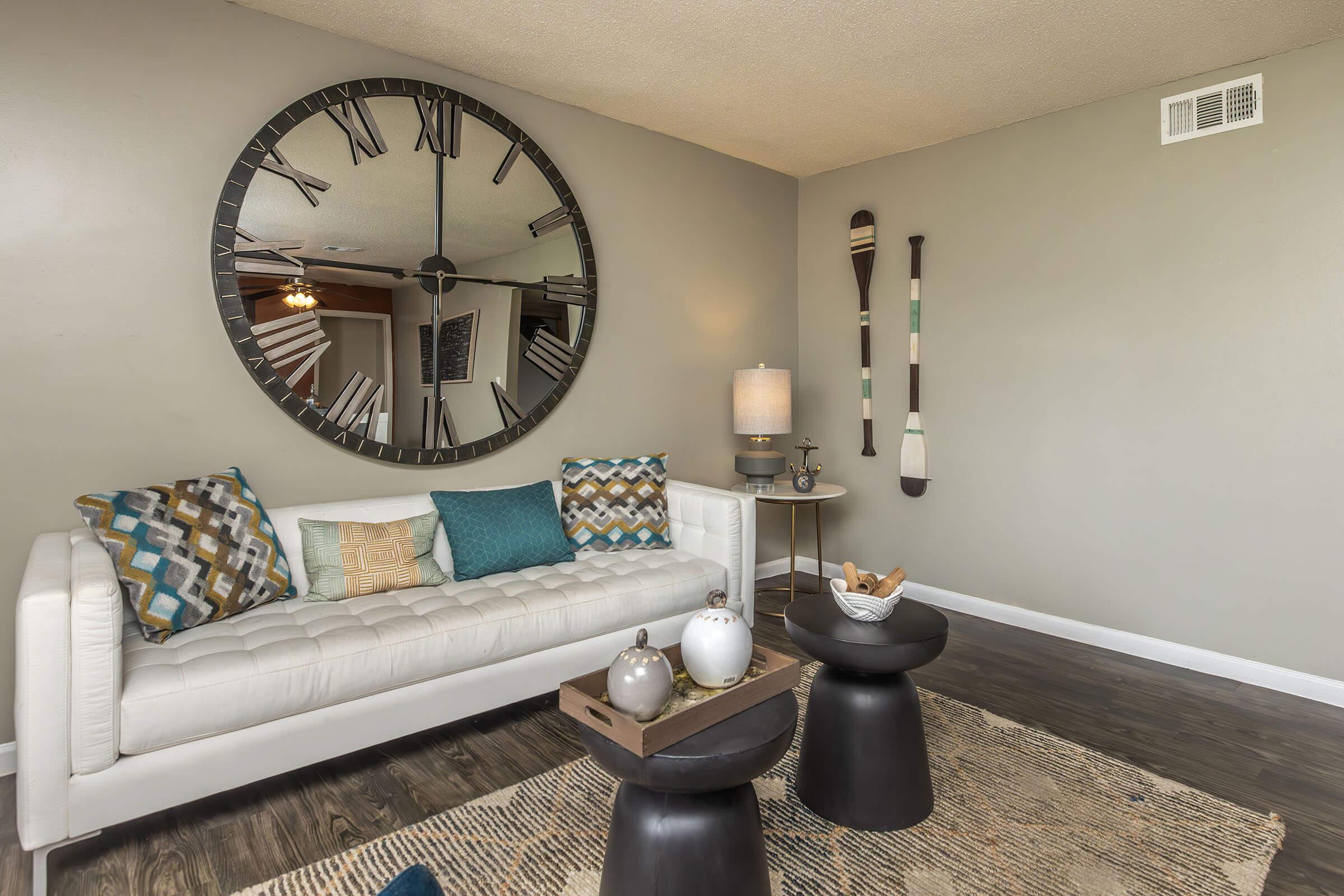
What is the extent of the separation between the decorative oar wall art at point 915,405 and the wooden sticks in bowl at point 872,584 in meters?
1.98

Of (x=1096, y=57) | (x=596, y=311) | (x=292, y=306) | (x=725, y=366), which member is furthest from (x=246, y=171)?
(x=1096, y=57)

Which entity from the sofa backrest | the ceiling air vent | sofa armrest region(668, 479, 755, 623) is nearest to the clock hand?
the sofa backrest

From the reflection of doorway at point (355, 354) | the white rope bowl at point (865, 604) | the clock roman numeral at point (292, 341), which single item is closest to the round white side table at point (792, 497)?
the white rope bowl at point (865, 604)

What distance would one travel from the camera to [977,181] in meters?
3.73

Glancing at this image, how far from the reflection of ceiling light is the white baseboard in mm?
3303

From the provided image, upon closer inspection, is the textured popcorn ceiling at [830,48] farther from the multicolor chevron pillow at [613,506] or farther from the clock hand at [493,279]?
the multicolor chevron pillow at [613,506]

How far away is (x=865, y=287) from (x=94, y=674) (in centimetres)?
380

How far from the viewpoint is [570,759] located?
2.29 metres

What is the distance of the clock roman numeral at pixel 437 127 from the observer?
294 centimetres

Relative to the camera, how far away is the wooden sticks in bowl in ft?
6.63

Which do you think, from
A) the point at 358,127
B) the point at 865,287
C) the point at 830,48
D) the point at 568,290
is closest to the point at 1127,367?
the point at 865,287

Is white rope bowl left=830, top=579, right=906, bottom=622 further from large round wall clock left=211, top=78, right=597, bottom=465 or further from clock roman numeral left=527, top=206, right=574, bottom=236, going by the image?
clock roman numeral left=527, top=206, right=574, bottom=236

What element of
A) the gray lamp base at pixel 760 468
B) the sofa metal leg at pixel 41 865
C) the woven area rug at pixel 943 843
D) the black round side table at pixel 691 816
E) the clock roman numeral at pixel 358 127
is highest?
the clock roman numeral at pixel 358 127

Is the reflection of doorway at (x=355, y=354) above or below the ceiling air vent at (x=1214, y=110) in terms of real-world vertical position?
below
